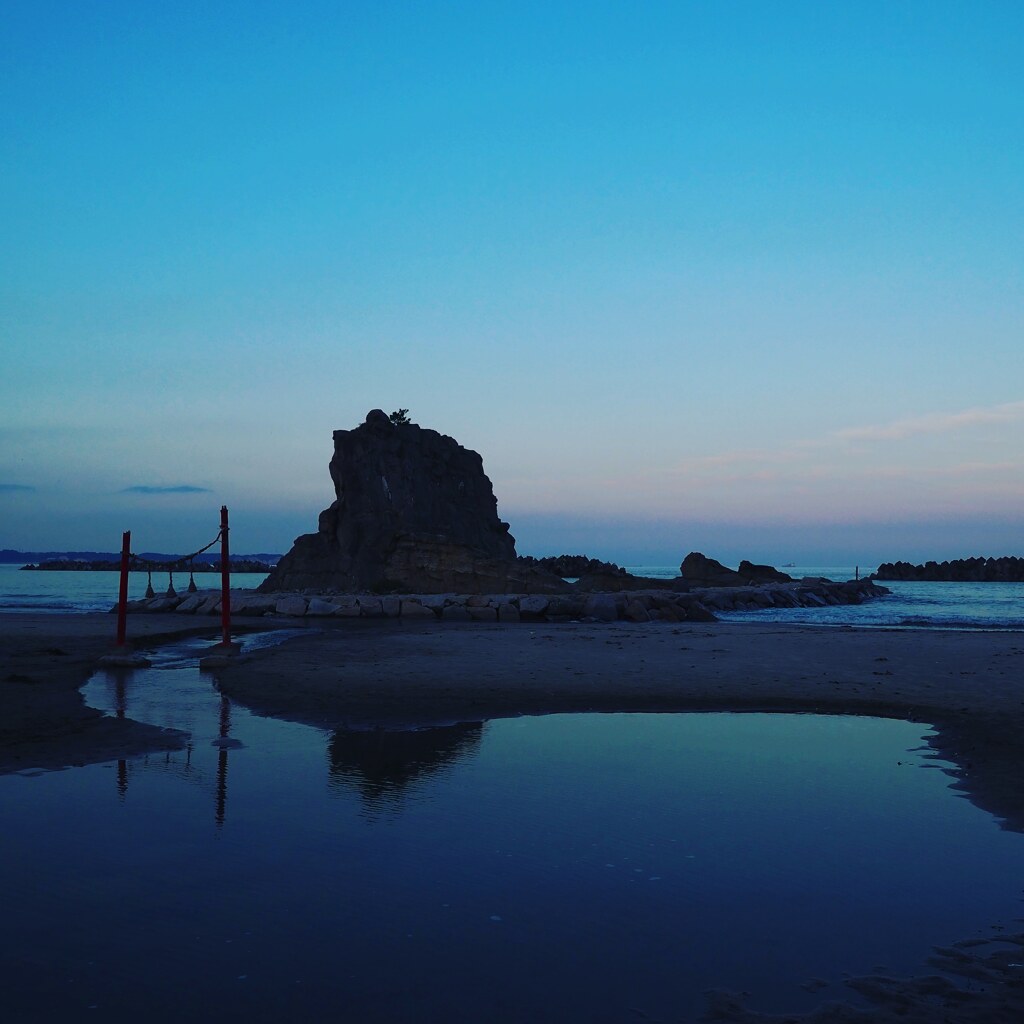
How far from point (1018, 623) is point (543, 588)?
22.6 metres

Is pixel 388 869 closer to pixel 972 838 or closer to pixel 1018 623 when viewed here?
pixel 972 838

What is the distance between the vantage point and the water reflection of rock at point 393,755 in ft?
25.6

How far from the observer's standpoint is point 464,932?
4.59 m

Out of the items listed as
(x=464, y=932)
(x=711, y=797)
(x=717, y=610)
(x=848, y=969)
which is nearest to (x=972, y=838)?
(x=711, y=797)

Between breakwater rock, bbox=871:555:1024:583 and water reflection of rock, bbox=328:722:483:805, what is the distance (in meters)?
118

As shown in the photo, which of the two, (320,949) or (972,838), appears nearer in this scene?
(320,949)

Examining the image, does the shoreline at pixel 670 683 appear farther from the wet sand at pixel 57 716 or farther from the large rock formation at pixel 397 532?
the large rock formation at pixel 397 532

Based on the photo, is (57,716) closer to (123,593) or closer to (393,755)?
(393,755)

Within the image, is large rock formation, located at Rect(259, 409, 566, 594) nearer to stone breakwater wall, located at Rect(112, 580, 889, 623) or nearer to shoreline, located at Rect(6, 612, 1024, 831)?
stone breakwater wall, located at Rect(112, 580, 889, 623)

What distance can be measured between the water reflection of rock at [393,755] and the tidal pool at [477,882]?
0.05m

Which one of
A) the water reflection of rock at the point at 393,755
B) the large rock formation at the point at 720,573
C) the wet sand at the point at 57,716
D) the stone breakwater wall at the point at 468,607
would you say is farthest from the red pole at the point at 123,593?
the large rock formation at the point at 720,573

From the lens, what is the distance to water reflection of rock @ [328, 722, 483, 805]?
782 cm

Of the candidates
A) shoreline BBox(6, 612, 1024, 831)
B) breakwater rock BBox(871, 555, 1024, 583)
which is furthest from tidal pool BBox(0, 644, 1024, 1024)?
breakwater rock BBox(871, 555, 1024, 583)

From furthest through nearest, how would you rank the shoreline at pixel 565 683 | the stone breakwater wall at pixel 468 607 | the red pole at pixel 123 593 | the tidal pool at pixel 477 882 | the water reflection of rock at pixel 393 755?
the stone breakwater wall at pixel 468 607, the red pole at pixel 123 593, the shoreline at pixel 565 683, the water reflection of rock at pixel 393 755, the tidal pool at pixel 477 882
